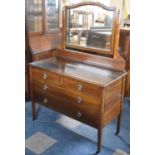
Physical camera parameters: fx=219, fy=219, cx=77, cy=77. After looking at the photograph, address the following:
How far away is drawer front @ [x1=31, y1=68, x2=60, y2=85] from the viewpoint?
2.12 m

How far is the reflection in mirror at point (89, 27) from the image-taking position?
6.83ft

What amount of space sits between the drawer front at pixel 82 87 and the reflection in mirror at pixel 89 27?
46 centimetres

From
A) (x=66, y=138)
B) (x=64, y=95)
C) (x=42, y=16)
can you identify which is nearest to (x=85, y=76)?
(x=64, y=95)

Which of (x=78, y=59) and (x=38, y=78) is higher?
(x=78, y=59)

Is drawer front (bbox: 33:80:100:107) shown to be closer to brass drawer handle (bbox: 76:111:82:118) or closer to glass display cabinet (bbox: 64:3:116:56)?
brass drawer handle (bbox: 76:111:82:118)

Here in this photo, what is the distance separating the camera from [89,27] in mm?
2240

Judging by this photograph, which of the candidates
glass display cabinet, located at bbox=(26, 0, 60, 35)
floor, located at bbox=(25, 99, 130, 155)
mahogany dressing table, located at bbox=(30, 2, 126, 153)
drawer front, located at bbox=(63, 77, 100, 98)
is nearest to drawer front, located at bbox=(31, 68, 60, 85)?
mahogany dressing table, located at bbox=(30, 2, 126, 153)

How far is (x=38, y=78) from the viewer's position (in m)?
2.29

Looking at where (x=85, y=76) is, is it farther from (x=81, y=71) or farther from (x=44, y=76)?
(x=44, y=76)

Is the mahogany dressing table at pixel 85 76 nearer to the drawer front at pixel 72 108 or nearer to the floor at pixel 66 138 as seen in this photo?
the drawer front at pixel 72 108

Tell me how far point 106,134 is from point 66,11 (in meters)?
1.37

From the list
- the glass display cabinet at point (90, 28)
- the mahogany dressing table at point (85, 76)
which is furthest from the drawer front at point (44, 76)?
the glass display cabinet at point (90, 28)
